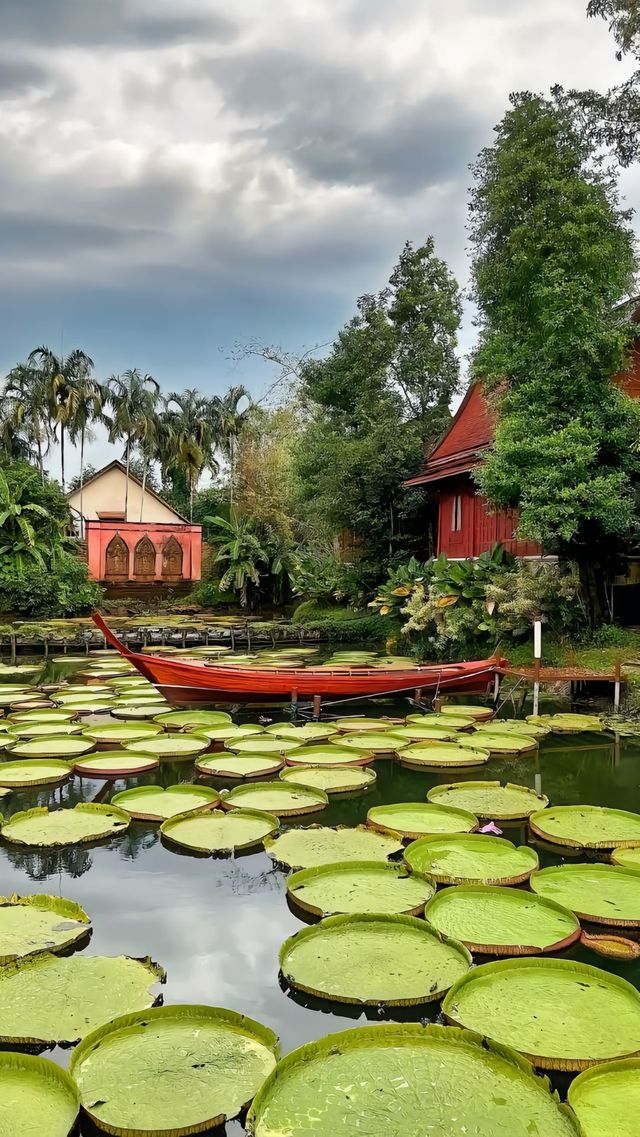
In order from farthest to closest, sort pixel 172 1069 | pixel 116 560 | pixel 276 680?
pixel 116 560, pixel 276 680, pixel 172 1069

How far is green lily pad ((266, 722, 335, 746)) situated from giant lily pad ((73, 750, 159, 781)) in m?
1.73

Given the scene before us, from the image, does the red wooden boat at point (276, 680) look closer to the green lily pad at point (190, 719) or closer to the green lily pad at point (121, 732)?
the green lily pad at point (190, 719)

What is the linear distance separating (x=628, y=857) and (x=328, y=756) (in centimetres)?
356

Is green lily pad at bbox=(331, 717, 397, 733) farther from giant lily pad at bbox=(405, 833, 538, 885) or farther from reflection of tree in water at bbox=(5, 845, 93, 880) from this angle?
reflection of tree in water at bbox=(5, 845, 93, 880)

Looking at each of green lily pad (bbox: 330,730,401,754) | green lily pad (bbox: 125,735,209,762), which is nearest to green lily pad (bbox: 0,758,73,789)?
green lily pad (bbox: 125,735,209,762)

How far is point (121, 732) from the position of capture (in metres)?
9.47

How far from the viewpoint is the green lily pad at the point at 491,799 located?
21.4 ft

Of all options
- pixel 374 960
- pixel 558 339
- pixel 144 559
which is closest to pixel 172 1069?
pixel 374 960

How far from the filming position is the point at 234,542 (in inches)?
1187

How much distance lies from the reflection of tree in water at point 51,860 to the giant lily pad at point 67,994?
1.60 m

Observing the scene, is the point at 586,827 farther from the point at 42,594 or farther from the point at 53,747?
the point at 42,594

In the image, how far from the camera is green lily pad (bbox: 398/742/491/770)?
26.8 ft

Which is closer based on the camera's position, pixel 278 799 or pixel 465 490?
pixel 278 799

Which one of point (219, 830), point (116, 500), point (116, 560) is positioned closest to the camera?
point (219, 830)
